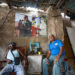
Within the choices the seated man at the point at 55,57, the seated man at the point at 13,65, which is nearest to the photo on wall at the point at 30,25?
the seated man at the point at 55,57

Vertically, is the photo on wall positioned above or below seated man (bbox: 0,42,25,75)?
above

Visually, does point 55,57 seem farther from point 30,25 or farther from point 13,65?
point 30,25

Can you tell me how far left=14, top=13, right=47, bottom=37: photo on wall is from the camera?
412 cm

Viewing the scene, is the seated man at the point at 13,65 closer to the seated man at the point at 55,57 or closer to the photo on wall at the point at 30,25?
the seated man at the point at 55,57

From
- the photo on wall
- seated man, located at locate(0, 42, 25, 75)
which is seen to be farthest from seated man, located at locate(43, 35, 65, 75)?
the photo on wall

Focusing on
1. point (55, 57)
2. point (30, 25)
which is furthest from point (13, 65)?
point (30, 25)

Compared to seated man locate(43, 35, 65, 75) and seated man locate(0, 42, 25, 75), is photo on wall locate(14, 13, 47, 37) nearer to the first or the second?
seated man locate(43, 35, 65, 75)

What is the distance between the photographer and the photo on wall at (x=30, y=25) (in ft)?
13.5

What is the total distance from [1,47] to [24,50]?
91 cm

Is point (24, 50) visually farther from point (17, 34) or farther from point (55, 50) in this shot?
point (55, 50)

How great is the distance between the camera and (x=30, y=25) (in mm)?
4215

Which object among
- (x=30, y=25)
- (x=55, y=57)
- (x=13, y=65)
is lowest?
(x=13, y=65)

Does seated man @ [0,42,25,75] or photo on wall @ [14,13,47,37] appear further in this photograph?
photo on wall @ [14,13,47,37]

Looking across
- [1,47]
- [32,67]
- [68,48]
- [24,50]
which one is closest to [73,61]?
[68,48]
